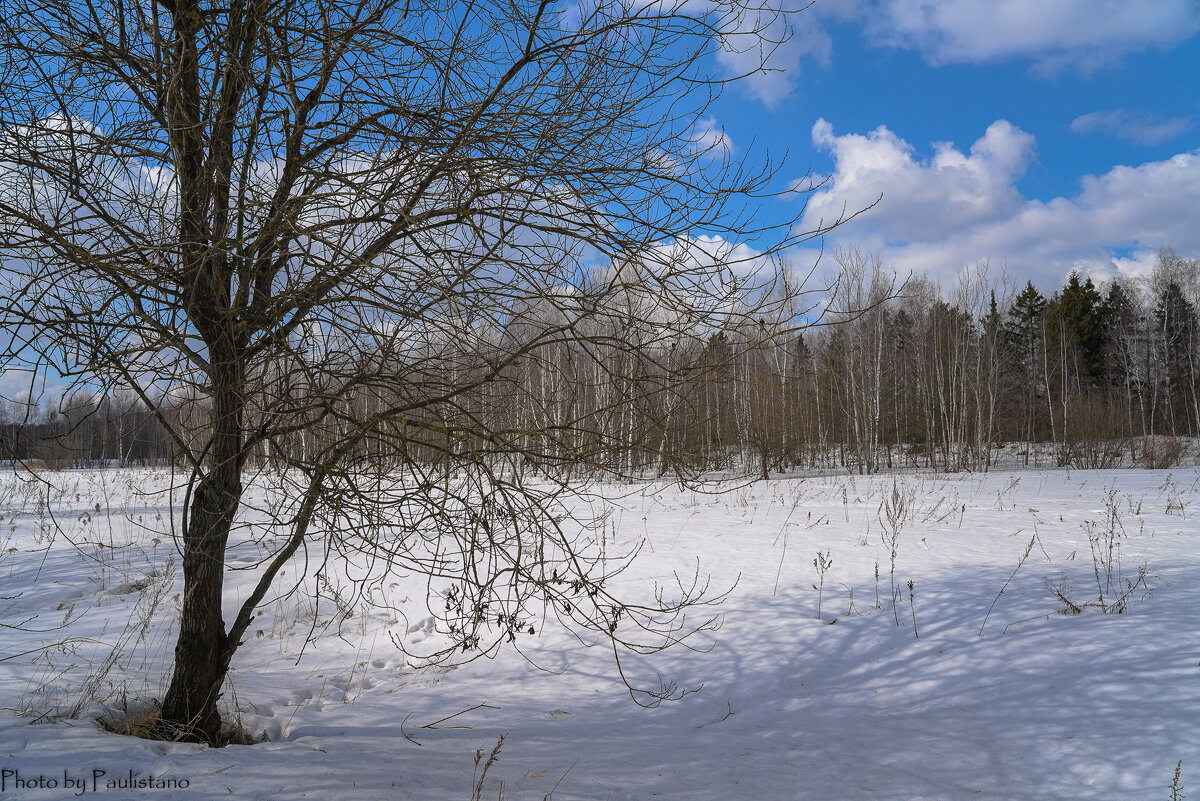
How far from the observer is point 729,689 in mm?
4645

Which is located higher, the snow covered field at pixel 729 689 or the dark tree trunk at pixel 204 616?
the dark tree trunk at pixel 204 616

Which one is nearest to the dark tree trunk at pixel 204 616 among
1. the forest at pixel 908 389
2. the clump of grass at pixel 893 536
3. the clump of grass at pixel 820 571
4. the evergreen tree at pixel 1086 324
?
the forest at pixel 908 389

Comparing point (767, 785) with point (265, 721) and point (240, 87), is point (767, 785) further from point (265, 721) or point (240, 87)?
point (240, 87)

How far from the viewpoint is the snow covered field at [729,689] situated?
9.71ft

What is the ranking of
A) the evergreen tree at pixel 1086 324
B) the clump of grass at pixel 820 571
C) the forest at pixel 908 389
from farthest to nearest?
the evergreen tree at pixel 1086 324, the clump of grass at pixel 820 571, the forest at pixel 908 389

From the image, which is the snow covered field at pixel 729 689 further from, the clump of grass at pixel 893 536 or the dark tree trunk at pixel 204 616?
the dark tree trunk at pixel 204 616

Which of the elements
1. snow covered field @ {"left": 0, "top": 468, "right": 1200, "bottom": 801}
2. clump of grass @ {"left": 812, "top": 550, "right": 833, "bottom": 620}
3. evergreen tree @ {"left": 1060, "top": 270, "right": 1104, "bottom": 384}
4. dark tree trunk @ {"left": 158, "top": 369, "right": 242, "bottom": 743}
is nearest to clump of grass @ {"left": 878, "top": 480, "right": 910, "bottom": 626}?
snow covered field @ {"left": 0, "top": 468, "right": 1200, "bottom": 801}

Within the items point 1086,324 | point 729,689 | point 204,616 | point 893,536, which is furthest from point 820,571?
point 1086,324

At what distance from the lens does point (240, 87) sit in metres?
2.82

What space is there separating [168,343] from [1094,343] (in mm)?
48231

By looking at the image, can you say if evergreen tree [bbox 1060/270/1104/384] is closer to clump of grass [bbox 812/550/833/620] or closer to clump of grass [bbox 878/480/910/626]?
clump of grass [bbox 878/480/910/626]

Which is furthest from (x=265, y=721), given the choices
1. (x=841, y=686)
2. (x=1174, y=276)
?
(x=1174, y=276)

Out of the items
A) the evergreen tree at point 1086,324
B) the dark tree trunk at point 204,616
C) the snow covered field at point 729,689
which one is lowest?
the snow covered field at point 729,689

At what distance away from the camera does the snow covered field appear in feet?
9.71
